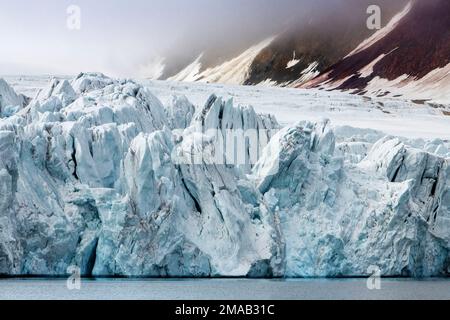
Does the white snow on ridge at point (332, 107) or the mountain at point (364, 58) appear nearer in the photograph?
the white snow on ridge at point (332, 107)

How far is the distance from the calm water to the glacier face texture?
967 mm

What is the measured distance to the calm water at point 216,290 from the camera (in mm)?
28641

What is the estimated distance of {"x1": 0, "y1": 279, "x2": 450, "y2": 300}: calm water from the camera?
28641mm

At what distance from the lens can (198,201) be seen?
113ft

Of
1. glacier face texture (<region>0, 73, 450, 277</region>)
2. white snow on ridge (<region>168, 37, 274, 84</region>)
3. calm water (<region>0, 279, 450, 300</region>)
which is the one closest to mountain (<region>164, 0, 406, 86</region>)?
white snow on ridge (<region>168, 37, 274, 84</region>)

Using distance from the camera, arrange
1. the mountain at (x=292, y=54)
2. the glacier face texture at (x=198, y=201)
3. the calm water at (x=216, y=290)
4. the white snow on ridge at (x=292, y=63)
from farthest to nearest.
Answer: the white snow on ridge at (x=292, y=63) → the mountain at (x=292, y=54) → the glacier face texture at (x=198, y=201) → the calm water at (x=216, y=290)

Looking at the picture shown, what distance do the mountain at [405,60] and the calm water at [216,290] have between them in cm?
7499

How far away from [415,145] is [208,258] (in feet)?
68.0

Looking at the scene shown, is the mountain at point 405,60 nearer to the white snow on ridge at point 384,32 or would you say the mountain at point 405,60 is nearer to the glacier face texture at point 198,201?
the white snow on ridge at point 384,32

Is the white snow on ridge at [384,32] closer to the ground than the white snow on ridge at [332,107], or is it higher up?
higher up

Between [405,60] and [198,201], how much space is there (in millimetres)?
82530

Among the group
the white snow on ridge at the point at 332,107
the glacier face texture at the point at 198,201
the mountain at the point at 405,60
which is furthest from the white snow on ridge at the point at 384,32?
the glacier face texture at the point at 198,201

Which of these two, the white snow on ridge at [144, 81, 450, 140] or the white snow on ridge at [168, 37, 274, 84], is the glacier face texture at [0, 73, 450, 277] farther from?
the white snow on ridge at [168, 37, 274, 84]
